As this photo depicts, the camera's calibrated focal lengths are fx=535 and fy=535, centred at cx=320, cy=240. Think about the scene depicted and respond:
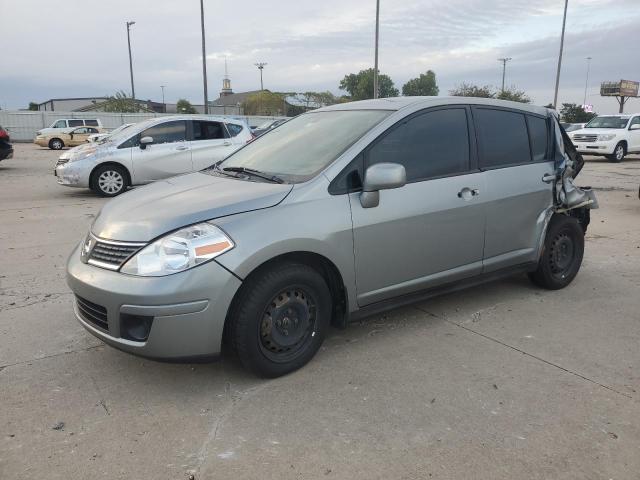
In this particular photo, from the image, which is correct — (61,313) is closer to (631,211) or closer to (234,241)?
(234,241)

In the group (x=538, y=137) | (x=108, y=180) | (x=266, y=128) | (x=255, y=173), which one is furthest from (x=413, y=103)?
(x=266, y=128)

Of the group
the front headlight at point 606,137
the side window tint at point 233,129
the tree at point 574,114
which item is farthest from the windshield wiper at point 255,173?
the tree at point 574,114

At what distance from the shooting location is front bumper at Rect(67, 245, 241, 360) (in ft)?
9.45

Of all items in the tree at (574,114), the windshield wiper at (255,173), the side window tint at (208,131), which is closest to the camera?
the windshield wiper at (255,173)

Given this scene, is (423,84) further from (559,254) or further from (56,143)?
(559,254)

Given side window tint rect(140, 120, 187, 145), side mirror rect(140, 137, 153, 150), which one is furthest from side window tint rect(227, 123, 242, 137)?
side mirror rect(140, 137, 153, 150)

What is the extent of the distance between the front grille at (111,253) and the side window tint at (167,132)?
26.0ft

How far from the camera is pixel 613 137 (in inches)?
770

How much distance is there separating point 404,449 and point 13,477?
1834mm

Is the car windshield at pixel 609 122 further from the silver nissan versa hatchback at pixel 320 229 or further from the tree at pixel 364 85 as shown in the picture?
the tree at pixel 364 85

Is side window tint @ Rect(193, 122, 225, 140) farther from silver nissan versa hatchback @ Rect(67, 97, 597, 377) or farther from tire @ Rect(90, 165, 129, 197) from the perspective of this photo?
silver nissan versa hatchback @ Rect(67, 97, 597, 377)

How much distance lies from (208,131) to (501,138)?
7.96 m

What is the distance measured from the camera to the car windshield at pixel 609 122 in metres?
20.1

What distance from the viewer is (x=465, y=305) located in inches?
183
